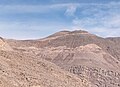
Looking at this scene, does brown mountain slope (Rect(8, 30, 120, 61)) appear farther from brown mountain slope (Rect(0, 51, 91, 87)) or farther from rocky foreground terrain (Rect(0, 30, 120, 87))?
brown mountain slope (Rect(0, 51, 91, 87))

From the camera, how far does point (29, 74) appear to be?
3200cm

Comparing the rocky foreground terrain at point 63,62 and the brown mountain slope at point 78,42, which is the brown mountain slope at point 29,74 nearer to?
the rocky foreground terrain at point 63,62

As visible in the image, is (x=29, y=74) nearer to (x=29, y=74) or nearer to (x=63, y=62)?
(x=29, y=74)

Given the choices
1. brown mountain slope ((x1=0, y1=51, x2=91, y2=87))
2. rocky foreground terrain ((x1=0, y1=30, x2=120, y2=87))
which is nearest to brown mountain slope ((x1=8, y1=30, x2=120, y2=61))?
rocky foreground terrain ((x1=0, y1=30, x2=120, y2=87))

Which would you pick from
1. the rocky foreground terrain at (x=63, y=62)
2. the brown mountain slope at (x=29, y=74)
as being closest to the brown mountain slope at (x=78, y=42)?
the rocky foreground terrain at (x=63, y=62)

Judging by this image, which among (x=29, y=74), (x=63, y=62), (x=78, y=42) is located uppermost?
(x=78, y=42)

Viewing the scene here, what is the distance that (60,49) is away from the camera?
436 feet

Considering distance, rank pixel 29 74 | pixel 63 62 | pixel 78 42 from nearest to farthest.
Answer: pixel 29 74 → pixel 63 62 → pixel 78 42

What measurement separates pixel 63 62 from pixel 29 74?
85512mm

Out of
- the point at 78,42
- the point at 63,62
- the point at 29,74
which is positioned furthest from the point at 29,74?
the point at 78,42

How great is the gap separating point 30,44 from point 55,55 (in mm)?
18625

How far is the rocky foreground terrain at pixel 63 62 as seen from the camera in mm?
31719

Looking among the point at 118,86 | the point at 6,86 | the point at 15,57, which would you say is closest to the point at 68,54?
the point at 118,86

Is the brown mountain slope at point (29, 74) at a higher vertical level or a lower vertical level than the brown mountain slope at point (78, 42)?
lower
